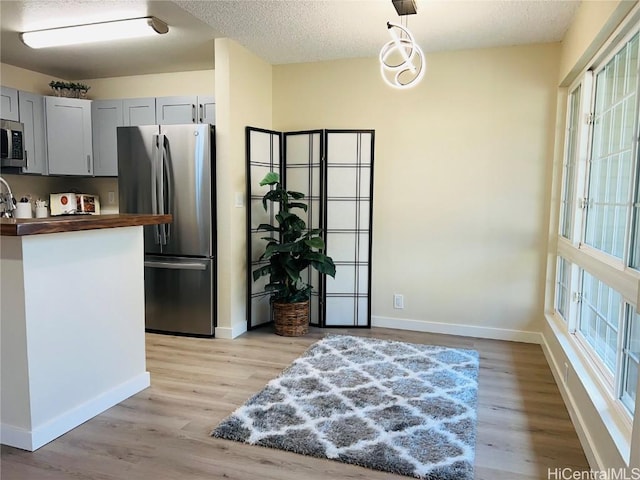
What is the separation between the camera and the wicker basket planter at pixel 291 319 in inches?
158

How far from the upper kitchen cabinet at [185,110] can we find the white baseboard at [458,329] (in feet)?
8.56

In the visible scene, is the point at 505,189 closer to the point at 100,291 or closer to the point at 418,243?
the point at 418,243

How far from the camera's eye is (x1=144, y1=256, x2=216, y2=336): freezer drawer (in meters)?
3.94

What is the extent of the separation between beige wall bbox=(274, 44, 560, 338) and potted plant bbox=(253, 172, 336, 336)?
69cm

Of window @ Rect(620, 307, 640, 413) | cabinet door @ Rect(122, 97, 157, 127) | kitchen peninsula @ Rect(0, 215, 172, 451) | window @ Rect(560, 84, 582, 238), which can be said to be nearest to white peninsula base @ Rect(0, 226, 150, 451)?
kitchen peninsula @ Rect(0, 215, 172, 451)

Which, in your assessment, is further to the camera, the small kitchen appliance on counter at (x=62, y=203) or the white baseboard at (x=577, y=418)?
Answer: the small kitchen appliance on counter at (x=62, y=203)

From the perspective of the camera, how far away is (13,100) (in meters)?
4.30

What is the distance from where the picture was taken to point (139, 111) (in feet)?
15.1

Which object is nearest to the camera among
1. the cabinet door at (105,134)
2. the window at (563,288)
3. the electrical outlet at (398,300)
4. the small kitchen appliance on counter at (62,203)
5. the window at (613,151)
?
the window at (613,151)

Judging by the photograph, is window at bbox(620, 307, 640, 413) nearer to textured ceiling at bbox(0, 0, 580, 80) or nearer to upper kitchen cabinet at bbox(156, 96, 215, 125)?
textured ceiling at bbox(0, 0, 580, 80)

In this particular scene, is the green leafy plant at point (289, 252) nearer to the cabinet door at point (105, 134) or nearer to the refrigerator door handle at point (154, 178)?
the refrigerator door handle at point (154, 178)

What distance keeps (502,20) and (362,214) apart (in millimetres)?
1911

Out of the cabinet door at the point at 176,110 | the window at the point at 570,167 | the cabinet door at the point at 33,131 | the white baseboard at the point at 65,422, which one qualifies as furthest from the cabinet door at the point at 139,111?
the window at the point at 570,167

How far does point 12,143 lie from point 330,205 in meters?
3.00
